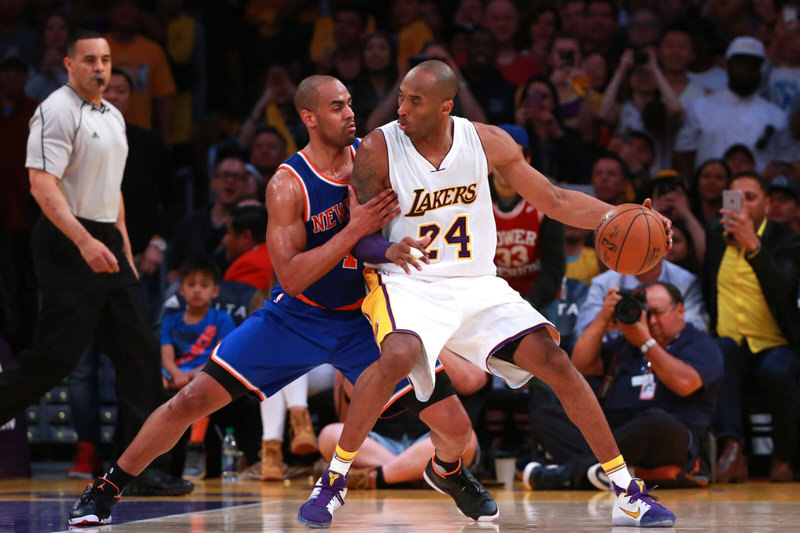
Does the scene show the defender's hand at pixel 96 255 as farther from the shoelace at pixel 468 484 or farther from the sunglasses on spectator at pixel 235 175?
the sunglasses on spectator at pixel 235 175

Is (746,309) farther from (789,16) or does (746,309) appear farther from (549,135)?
(789,16)

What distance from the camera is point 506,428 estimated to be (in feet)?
26.7

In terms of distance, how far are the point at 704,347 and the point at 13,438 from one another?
15.9 ft

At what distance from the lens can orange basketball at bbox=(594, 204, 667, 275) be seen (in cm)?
466

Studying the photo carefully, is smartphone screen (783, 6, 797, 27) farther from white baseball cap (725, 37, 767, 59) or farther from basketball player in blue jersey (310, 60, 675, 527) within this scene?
basketball player in blue jersey (310, 60, 675, 527)

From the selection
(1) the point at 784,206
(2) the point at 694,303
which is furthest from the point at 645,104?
(2) the point at 694,303

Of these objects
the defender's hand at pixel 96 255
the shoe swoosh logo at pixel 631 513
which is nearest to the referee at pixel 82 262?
the defender's hand at pixel 96 255

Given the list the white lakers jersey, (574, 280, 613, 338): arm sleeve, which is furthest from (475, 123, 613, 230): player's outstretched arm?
(574, 280, 613, 338): arm sleeve

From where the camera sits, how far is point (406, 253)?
451 centimetres

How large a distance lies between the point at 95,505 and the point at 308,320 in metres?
1.21

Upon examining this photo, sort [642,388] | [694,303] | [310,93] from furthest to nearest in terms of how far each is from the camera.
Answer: [694,303] → [642,388] → [310,93]

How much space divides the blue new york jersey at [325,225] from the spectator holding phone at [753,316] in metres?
3.43

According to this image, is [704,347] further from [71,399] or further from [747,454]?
[71,399]

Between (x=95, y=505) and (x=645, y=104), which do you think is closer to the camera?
(x=95, y=505)
